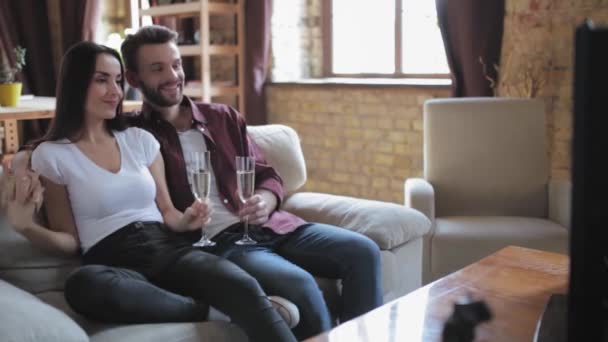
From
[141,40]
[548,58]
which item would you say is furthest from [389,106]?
[141,40]

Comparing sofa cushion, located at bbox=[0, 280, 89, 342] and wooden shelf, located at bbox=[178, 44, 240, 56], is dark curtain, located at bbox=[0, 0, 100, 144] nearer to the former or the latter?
wooden shelf, located at bbox=[178, 44, 240, 56]

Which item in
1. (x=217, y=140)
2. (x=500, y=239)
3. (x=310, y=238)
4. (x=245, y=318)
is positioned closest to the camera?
(x=245, y=318)

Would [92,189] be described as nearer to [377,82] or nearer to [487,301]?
[487,301]

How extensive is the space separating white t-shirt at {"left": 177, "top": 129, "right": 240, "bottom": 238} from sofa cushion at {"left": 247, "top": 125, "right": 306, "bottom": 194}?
315 millimetres

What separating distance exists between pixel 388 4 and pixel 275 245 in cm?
281

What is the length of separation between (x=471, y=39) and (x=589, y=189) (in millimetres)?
3281

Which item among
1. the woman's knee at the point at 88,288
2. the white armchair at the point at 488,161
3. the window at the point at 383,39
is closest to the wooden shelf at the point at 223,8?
the window at the point at 383,39

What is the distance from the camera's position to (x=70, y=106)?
1.92 metres

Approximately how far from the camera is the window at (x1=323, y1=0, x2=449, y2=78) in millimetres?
4254

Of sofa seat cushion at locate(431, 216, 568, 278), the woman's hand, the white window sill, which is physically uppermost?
the white window sill

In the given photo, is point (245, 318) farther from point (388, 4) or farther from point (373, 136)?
point (388, 4)

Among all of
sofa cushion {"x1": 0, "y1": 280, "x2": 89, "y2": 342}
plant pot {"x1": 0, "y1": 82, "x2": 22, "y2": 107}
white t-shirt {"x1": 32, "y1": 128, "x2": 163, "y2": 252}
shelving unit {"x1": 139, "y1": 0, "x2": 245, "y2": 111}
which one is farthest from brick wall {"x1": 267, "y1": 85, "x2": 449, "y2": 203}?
sofa cushion {"x1": 0, "y1": 280, "x2": 89, "y2": 342}

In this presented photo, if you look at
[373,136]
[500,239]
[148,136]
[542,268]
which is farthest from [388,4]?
[542,268]

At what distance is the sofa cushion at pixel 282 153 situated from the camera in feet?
8.07
